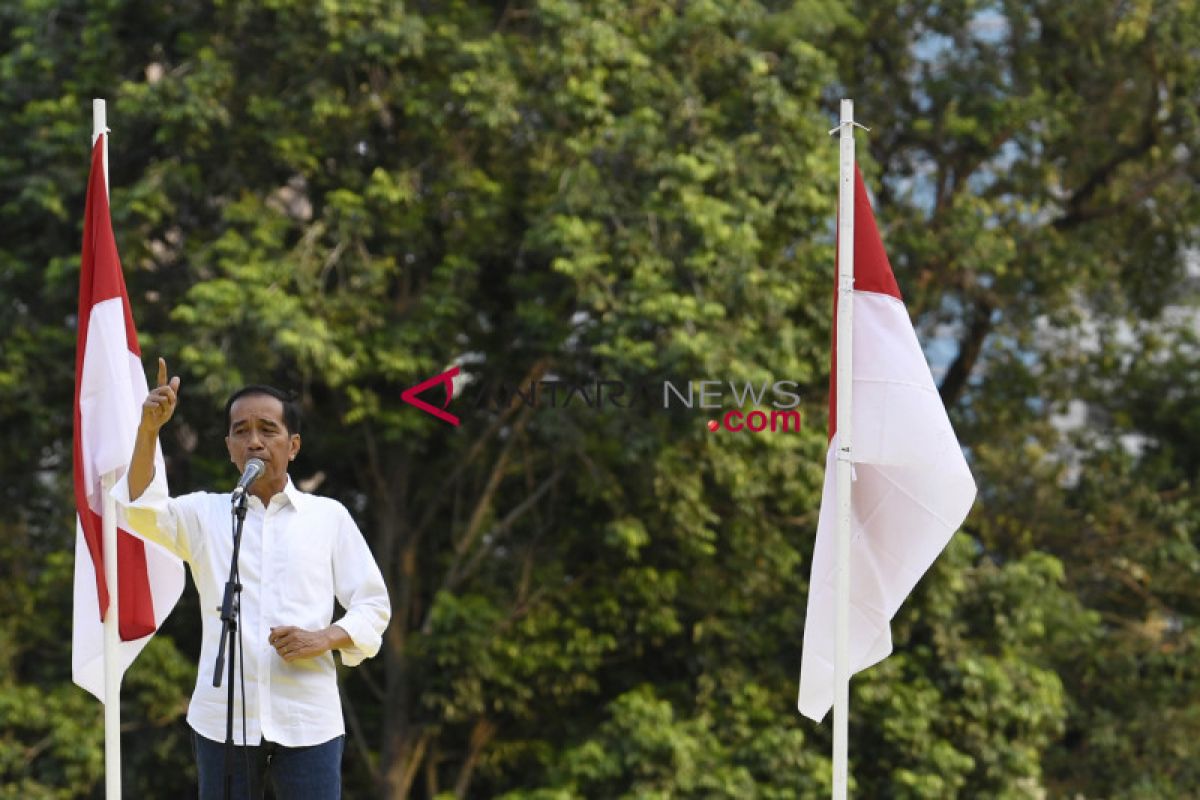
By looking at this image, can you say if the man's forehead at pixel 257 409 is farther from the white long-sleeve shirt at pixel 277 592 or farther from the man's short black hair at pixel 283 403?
the white long-sleeve shirt at pixel 277 592

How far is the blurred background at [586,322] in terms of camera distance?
11.7 meters

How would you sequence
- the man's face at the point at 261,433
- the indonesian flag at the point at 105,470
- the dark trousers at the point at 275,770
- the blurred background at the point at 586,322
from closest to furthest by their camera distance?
the dark trousers at the point at 275,770, the man's face at the point at 261,433, the indonesian flag at the point at 105,470, the blurred background at the point at 586,322

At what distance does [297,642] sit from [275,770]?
35cm

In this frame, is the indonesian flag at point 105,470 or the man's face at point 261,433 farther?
the indonesian flag at point 105,470

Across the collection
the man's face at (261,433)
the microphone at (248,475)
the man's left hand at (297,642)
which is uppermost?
the man's face at (261,433)

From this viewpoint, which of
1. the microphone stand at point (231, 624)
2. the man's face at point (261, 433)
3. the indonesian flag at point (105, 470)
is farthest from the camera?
the indonesian flag at point (105, 470)

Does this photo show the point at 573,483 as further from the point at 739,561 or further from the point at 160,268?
the point at 160,268

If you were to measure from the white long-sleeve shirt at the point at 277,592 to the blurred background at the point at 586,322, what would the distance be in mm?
6143

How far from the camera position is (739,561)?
488 inches

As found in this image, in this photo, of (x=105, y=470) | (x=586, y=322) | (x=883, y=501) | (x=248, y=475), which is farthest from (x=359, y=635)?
(x=586, y=322)

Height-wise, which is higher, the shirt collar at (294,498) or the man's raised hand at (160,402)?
the man's raised hand at (160,402)

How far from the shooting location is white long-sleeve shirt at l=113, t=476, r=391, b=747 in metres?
4.73

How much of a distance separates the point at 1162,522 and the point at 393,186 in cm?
628

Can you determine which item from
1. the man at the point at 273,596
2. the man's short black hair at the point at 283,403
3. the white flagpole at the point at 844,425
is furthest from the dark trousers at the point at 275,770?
the white flagpole at the point at 844,425
